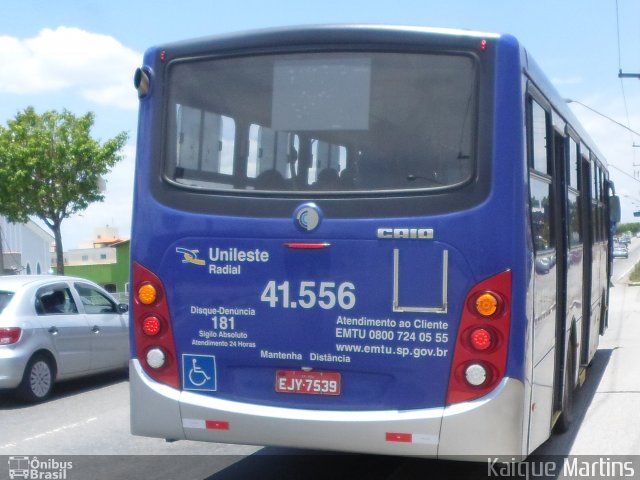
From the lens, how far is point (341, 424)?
19.5 feet

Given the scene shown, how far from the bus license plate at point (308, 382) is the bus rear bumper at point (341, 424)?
0.14m

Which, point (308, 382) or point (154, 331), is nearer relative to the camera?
point (308, 382)

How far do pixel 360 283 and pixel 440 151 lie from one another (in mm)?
958

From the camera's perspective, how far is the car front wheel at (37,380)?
1128 centimetres

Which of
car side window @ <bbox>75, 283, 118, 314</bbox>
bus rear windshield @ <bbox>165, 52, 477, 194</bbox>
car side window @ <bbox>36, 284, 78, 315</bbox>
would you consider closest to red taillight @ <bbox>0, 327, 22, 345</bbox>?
car side window @ <bbox>36, 284, 78, 315</bbox>

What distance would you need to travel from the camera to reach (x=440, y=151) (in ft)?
19.6

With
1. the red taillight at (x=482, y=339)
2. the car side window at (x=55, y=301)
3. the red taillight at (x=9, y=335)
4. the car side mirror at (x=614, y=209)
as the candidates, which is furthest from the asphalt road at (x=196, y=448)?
the car side mirror at (x=614, y=209)

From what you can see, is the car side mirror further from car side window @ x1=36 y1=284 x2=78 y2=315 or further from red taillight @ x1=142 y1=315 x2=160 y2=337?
red taillight @ x1=142 y1=315 x2=160 y2=337

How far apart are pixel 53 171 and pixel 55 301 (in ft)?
83.6

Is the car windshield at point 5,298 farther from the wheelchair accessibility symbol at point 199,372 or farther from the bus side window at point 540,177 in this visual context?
the bus side window at point 540,177

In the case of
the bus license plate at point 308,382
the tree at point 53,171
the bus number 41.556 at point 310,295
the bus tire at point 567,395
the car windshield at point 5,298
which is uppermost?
the tree at point 53,171

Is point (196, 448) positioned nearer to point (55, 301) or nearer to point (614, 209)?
point (55, 301)


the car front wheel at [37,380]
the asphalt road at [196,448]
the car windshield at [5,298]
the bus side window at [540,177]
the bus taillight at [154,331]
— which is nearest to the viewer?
the bus side window at [540,177]

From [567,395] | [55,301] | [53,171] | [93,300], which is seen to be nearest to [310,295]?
[567,395]
